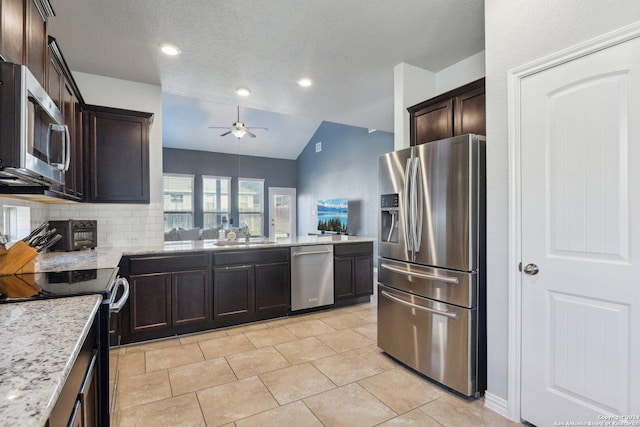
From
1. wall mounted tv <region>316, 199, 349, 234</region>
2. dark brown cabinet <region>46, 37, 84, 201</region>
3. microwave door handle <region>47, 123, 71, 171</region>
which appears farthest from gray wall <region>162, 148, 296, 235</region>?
microwave door handle <region>47, 123, 71, 171</region>

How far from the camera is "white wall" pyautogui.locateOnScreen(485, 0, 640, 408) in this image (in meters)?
1.88

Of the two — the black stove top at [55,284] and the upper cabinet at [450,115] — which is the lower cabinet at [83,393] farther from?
the upper cabinet at [450,115]

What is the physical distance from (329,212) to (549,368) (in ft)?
22.3

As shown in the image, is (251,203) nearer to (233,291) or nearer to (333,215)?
(333,215)

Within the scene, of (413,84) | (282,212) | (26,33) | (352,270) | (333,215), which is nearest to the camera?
(26,33)

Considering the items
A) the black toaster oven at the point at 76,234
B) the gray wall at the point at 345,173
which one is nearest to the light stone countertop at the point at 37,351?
the black toaster oven at the point at 76,234

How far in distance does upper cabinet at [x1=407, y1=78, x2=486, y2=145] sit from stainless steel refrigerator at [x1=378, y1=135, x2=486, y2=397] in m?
0.55

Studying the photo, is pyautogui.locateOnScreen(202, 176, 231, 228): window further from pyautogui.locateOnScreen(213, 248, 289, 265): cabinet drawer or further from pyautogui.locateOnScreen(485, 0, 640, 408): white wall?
pyautogui.locateOnScreen(485, 0, 640, 408): white wall

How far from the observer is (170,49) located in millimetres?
2920

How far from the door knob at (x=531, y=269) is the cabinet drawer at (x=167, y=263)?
2.81m

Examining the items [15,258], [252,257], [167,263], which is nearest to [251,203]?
[252,257]

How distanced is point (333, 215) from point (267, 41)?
5.70m

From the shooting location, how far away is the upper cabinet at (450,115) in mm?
2616

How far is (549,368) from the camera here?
72.4 inches
